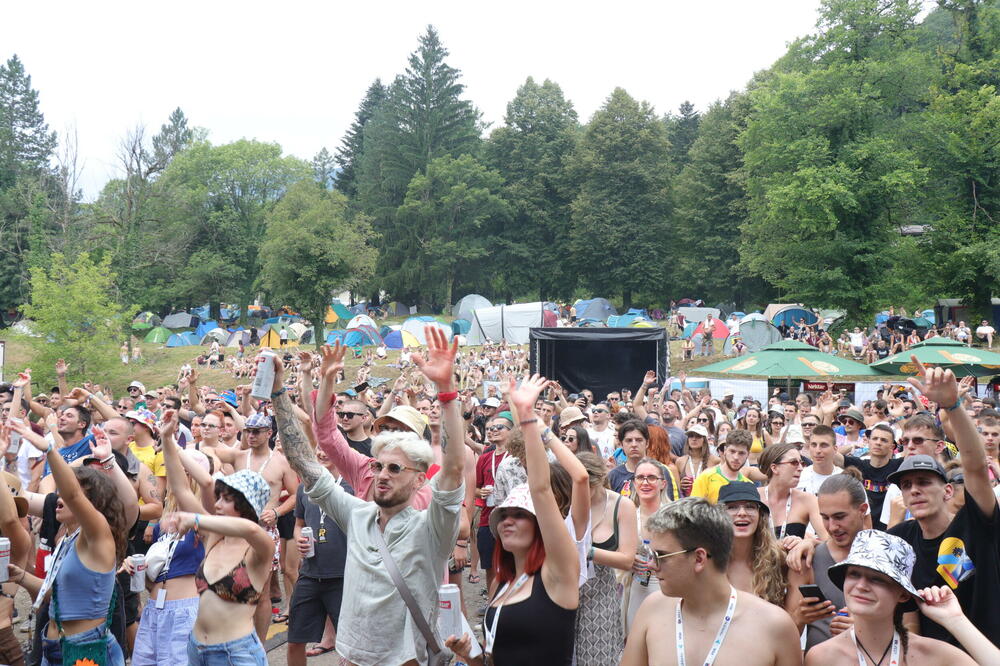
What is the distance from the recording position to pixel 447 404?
3.64m

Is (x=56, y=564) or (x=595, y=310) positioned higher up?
(x=595, y=310)

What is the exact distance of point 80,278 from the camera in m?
28.3

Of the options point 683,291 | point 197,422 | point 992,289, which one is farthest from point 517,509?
point 683,291

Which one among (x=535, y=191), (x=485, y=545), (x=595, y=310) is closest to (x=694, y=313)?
(x=595, y=310)

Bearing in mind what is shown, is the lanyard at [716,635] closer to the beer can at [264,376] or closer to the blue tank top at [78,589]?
the beer can at [264,376]

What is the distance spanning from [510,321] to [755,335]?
12853 mm

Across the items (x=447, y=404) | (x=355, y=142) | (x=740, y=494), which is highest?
(x=355, y=142)

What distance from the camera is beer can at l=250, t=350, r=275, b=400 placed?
4145 millimetres

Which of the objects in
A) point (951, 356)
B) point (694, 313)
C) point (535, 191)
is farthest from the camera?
point (535, 191)

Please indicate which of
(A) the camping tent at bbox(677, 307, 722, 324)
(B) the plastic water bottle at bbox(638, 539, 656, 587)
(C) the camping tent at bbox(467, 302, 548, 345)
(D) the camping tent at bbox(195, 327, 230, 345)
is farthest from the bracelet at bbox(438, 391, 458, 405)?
(D) the camping tent at bbox(195, 327, 230, 345)

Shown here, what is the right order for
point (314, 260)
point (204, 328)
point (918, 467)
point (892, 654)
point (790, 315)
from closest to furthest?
point (892, 654), point (918, 467), point (790, 315), point (314, 260), point (204, 328)

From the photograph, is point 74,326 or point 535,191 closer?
point 74,326

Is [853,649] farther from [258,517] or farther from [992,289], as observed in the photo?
[992,289]

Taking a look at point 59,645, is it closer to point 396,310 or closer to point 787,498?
point 787,498
